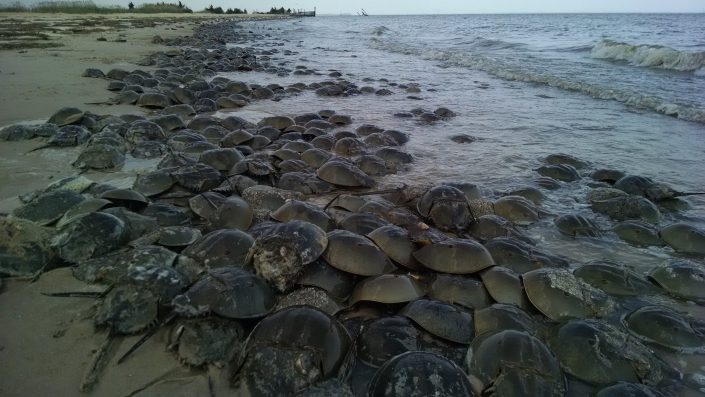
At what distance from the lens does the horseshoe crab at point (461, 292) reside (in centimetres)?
251

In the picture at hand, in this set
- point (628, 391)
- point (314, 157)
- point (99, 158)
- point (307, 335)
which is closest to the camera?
point (628, 391)

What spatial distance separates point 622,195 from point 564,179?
0.77m

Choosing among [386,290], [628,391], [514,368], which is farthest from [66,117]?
[628,391]

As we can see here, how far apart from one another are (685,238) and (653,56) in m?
13.4

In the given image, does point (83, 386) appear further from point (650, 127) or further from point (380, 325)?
point (650, 127)

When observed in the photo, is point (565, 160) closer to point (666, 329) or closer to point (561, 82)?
point (666, 329)

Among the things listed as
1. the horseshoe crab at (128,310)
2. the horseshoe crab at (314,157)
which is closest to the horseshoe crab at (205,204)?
the horseshoe crab at (128,310)

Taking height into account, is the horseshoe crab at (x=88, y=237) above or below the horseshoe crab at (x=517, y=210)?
above

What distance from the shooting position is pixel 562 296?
8.20 feet

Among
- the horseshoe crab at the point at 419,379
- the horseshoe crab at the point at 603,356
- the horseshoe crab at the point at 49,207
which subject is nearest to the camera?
the horseshoe crab at the point at 419,379

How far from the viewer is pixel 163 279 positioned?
2352 millimetres

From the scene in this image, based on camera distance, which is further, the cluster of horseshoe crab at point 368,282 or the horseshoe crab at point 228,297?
the horseshoe crab at point 228,297

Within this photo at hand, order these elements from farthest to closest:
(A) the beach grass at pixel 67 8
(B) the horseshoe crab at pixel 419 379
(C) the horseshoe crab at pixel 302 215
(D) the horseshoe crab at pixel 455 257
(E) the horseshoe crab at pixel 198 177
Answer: (A) the beach grass at pixel 67 8
(E) the horseshoe crab at pixel 198 177
(C) the horseshoe crab at pixel 302 215
(D) the horseshoe crab at pixel 455 257
(B) the horseshoe crab at pixel 419 379

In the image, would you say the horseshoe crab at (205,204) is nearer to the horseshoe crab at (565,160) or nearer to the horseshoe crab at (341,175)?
the horseshoe crab at (341,175)
